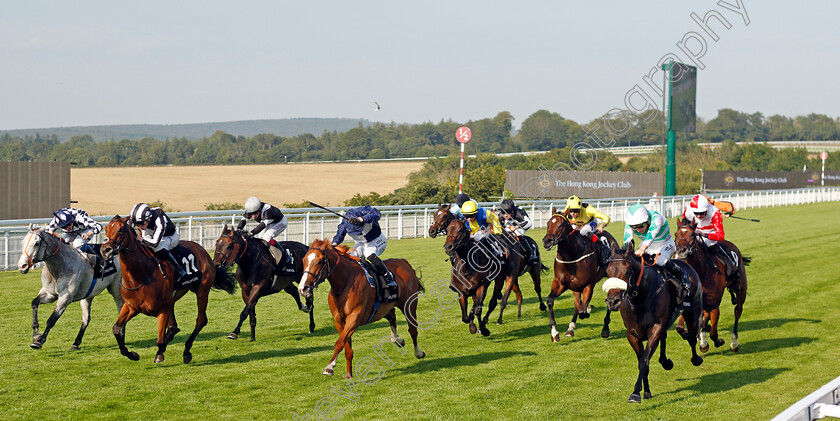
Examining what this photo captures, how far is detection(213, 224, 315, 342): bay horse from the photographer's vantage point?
875 centimetres

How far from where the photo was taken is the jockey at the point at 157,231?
780cm

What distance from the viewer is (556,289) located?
9.11 meters

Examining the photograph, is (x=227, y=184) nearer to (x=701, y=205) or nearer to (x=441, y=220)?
(x=441, y=220)

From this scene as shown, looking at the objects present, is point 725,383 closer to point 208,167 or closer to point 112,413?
point 112,413

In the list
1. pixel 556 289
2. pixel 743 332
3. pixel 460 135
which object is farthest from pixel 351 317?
pixel 460 135

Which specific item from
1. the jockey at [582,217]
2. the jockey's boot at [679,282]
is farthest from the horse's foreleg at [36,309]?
the jockey's boot at [679,282]

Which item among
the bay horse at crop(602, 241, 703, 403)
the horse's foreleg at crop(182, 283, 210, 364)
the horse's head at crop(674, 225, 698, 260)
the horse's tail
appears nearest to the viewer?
the bay horse at crop(602, 241, 703, 403)

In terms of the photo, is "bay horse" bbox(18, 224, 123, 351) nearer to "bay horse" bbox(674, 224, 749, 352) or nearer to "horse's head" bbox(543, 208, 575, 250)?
"horse's head" bbox(543, 208, 575, 250)

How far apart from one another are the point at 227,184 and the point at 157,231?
153 feet

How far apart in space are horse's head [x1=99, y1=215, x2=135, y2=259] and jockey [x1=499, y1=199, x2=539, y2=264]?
4985 mm

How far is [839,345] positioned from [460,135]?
14042 millimetres

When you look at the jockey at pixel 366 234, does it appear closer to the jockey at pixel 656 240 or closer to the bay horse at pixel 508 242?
the bay horse at pixel 508 242

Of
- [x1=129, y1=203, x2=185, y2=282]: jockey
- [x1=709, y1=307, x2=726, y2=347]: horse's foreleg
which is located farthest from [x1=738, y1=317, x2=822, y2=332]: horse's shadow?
[x1=129, y1=203, x2=185, y2=282]: jockey

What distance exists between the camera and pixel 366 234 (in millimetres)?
8102
